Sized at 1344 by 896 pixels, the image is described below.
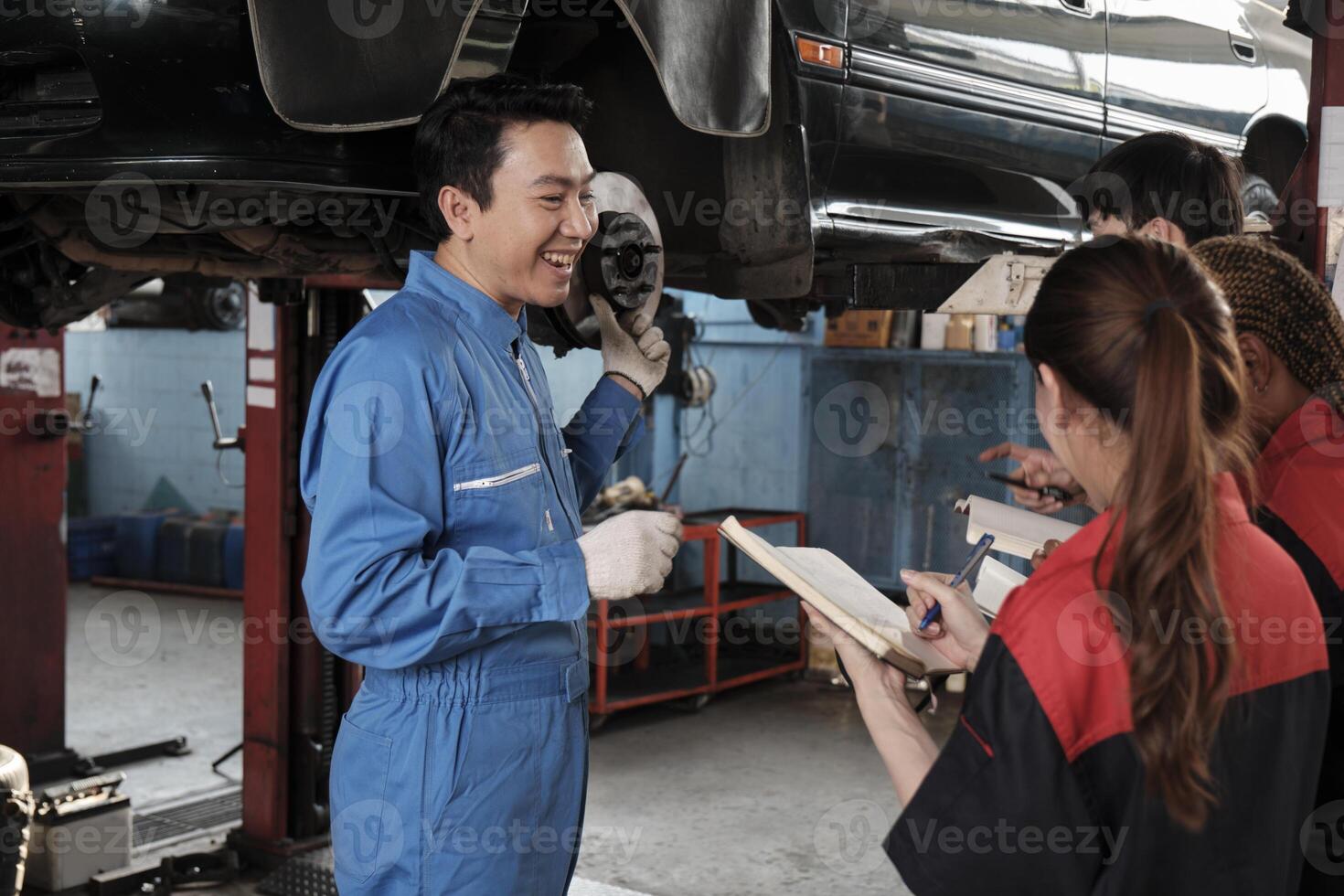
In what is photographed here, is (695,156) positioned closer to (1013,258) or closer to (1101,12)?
(1013,258)

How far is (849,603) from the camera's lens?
4.40 feet

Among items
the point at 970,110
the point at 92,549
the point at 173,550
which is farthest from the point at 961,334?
the point at 92,549

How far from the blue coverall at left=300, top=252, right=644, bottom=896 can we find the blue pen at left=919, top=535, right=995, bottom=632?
449mm

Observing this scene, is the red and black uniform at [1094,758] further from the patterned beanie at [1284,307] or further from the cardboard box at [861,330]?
the cardboard box at [861,330]

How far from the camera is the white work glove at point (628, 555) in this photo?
1.56 meters

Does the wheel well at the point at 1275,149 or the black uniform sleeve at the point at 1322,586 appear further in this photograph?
the wheel well at the point at 1275,149

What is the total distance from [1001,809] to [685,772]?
462 centimetres

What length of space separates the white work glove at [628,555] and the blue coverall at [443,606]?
23mm

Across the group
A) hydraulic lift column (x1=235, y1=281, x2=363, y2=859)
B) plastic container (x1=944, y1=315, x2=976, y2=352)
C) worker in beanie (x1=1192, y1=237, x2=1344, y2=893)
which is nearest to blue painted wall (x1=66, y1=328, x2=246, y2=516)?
plastic container (x1=944, y1=315, x2=976, y2=352)

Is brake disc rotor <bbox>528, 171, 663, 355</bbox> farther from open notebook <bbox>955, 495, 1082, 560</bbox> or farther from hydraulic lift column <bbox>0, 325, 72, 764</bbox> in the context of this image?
hydraulic lift column <bbox>0, 325, 72, 764</bbox>

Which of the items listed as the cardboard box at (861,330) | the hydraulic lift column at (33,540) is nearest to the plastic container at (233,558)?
the hydraulic lift column at (33,540)

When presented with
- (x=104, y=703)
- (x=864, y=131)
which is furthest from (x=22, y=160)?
(x=104, y=703)

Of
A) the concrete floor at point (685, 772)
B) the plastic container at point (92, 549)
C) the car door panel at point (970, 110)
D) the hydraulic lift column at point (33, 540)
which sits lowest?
the concrete floor at point (685, 772)

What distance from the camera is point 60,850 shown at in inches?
154
